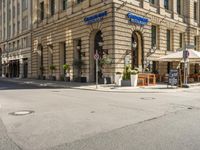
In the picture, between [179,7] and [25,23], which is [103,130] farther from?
[25,23]

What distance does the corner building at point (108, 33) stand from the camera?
25594 mm

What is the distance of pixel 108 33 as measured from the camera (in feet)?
83.1

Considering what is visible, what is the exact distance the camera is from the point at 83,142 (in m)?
5.72

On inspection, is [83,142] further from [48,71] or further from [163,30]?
[48,71]

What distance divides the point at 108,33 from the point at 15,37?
91.2ft

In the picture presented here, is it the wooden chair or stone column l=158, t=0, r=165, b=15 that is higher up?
stone column l=158, t=0, r=165, b=15

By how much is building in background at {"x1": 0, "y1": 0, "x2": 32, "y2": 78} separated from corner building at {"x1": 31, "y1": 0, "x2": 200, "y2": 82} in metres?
3.19

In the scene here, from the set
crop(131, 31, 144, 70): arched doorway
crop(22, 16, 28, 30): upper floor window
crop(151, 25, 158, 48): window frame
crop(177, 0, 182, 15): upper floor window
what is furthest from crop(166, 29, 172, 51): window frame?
crop(22, 16, 28, 30): upper floor window

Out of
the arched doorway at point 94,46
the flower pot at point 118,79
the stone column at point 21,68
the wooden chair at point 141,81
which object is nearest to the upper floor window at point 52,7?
the arched doorway at point 94,46

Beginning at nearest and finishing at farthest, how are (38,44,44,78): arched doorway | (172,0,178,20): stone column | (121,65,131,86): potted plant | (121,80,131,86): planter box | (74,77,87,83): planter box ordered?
(121,80,131,86): planter box < (121,65,131,86): potted plant < (74,77,87,83): planter box < (172,0,178,20): stone column < (38,44,44,78): arched doorway

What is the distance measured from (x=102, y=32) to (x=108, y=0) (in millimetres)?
3155

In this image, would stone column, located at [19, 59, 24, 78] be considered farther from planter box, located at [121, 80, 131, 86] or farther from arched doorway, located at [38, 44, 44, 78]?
planter box, located at [121, 80, 131, 86]

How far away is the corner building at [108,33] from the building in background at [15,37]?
319 centimetres

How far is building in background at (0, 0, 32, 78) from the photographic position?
141 ft
